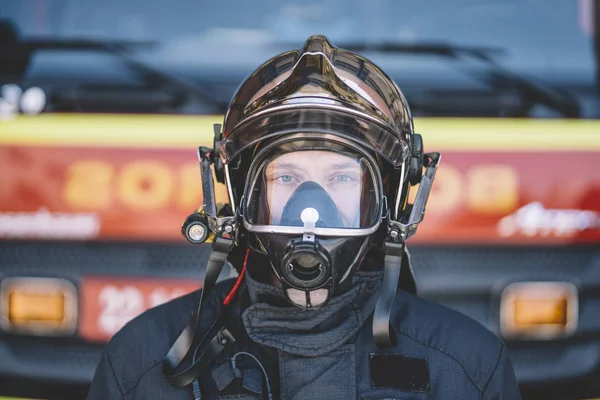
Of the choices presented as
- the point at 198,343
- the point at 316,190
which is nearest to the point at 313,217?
the point at 316,190

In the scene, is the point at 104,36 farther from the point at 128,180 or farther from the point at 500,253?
the point at 500,253

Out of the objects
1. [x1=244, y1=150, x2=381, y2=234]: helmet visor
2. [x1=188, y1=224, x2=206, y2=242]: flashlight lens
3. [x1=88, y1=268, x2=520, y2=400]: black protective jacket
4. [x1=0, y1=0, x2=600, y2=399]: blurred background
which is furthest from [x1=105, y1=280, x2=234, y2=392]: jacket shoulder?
[x1=0, y1=0, x2=600, y2=399]: blurred background

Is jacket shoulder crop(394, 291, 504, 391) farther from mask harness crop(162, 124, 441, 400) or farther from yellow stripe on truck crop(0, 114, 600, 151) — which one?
yellow stripe on truck crop(0, 114, 600, 151)

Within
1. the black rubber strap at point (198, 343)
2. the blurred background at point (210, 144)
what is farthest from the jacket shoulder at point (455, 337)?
the blurred background at point (210, 144)

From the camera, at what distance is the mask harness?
1571 mm

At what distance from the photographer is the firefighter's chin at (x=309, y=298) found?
159 centimetres

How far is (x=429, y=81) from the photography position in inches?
99.9

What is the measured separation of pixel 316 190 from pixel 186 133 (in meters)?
0.89

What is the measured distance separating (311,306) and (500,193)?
3.54ft

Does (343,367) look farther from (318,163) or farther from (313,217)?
(318,163)

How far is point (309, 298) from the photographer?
1593 mm

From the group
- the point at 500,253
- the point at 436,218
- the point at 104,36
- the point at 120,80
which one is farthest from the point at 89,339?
the point at 500,253

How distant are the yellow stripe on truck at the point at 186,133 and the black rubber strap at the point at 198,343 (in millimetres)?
761

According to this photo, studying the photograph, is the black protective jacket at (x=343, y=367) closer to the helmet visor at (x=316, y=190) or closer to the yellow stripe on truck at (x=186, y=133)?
the helmet visor at (x=316, y=190)
